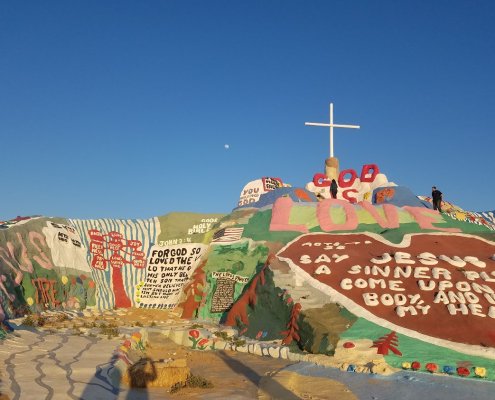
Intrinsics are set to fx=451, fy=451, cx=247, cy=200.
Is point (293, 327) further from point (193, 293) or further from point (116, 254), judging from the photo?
point (116, 254)

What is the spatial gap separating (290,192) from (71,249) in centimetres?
1112

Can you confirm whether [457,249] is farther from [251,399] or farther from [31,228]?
[31,228]

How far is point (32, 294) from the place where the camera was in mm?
16203

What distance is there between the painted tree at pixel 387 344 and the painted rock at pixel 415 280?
0.45 meters

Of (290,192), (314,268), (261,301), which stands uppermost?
(290,192)

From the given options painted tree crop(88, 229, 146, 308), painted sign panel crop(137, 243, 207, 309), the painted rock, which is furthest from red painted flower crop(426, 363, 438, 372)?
painted tree crop(88, 229, 146, 308)

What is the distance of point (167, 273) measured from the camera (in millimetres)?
20828

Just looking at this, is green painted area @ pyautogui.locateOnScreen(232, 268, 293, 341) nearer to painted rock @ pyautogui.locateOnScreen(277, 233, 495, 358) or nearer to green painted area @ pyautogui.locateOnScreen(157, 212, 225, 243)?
painted rock @ pyautogui.locateOnScreen(277, 233, 495, 358)

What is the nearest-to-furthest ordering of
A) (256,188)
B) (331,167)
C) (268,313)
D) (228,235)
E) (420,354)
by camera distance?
(420,354), (268,313), (228,235), (331,167), (256,188)

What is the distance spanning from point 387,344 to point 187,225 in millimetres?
14290

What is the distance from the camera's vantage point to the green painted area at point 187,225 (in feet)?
73.2

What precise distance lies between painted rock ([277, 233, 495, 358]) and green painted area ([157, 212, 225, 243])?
6.43 m

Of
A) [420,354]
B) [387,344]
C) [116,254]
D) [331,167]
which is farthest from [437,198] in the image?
[116,254]

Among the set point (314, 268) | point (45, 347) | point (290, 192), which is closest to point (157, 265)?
point (290, 192)
